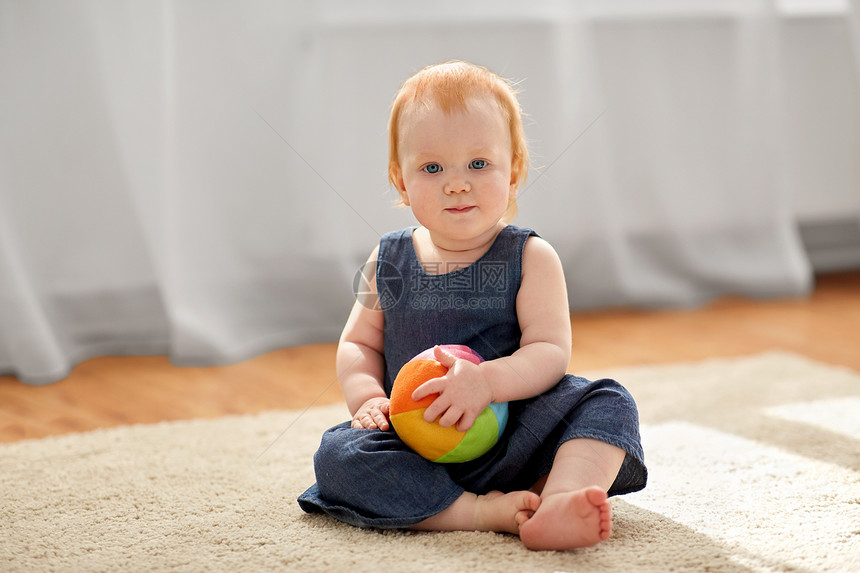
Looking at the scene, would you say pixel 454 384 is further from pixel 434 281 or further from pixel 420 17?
pixel 420 17

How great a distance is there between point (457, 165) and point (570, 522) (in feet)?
1.24

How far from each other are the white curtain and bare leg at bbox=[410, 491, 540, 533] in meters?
0.88

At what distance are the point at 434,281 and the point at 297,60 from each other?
944 mm

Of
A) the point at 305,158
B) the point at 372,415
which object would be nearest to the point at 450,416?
the point at 372,415

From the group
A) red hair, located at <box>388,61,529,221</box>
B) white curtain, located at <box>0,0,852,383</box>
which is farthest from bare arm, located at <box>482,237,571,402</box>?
white curtain, located at <box>0,0,852,383</box>

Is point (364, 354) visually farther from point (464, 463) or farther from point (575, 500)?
point (575, 500)

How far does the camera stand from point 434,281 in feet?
3.23

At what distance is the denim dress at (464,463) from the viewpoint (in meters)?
0.88

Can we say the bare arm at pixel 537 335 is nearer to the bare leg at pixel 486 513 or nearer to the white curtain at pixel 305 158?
the bare leg at pixel 486 513

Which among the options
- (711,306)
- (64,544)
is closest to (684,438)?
(64,544)

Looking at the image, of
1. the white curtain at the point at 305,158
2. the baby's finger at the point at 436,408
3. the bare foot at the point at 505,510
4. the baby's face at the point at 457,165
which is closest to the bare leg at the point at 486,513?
the bare foot at the point at 505,510

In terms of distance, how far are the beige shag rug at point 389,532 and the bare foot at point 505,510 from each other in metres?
0.02

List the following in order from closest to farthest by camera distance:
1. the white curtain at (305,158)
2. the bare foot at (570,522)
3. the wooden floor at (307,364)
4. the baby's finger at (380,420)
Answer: the bare foot at (570,522) → the baby's finger at (380,420) → the wooden floor at (307,364) → the white curtain at (305,158)

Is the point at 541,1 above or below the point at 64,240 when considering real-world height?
above
